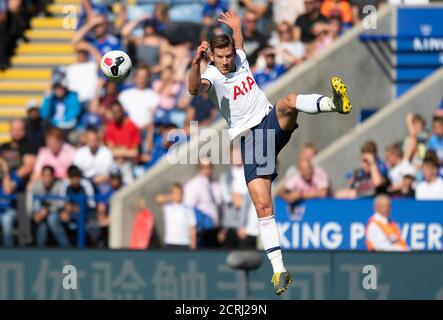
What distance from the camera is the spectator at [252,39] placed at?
69.4ft

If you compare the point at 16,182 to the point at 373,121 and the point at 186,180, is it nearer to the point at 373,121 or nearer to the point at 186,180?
the point at 186,180

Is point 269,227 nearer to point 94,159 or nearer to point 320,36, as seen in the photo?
point 94,159

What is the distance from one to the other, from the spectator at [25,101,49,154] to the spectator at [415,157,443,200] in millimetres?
5880

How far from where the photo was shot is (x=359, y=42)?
69.9ft

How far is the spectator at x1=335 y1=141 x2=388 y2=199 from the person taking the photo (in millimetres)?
18562

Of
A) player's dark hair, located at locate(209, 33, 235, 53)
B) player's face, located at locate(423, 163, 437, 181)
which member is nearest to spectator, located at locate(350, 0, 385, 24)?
player's face, located at locate(423, 163, 437, 181)

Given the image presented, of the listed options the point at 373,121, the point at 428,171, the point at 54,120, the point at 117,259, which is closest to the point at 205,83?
the point at 117,259

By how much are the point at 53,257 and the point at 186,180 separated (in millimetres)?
3193

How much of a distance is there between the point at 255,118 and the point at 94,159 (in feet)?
23.0

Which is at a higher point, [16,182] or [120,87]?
[120,87]

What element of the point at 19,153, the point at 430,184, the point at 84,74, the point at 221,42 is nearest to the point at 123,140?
the point at 19,153

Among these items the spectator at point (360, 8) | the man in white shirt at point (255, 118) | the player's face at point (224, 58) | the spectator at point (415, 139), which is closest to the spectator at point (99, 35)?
the spectator at point (360, 8)

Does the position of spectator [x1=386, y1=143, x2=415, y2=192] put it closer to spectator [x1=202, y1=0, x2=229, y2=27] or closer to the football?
spectator [x1=202, y1=0, x2=229, y2=27]

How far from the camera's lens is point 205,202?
62.9 ft
